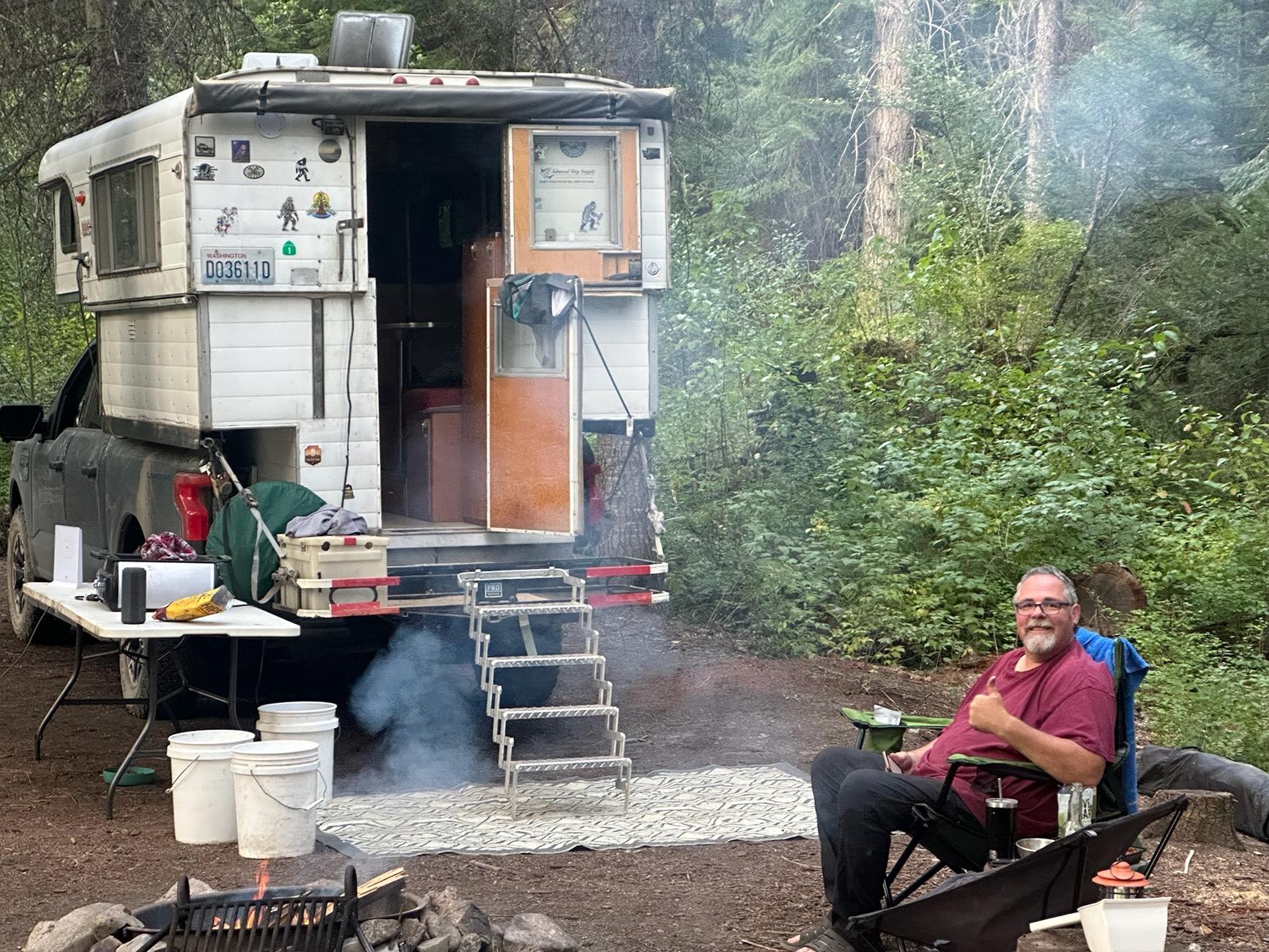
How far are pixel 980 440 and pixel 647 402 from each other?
387 centimetres

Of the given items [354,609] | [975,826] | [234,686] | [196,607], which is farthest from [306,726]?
[975,826]

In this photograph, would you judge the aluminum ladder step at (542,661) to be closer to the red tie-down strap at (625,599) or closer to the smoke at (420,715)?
the red tie-down strap at (625,599)

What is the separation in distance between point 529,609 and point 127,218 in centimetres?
275

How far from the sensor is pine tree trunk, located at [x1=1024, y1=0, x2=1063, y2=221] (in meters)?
12.8

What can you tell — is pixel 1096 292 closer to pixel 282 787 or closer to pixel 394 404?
pixel 394 404

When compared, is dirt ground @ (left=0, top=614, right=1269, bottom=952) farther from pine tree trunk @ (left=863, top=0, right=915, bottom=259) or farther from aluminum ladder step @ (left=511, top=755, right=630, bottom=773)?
pine tree trunk @ (left=863, top=0, right=915, bottom=259)

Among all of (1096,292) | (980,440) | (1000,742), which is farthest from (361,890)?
(1096,292)

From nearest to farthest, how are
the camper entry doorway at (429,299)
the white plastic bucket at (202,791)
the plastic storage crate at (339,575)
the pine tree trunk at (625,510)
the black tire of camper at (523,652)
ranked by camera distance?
the white plastic bucket at (202,791)
the plastic storage crate at (339,575)
the black tire of camper at (523,652)
the camper entry doorway at (429,299)
the pine tree trunk at (625,510)

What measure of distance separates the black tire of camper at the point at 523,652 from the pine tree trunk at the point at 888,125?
1042cm

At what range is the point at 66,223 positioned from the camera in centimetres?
849

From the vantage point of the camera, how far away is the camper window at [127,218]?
6.88 meters

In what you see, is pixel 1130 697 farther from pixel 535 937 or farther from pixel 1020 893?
pixel 535 937

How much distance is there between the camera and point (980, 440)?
10156 mm

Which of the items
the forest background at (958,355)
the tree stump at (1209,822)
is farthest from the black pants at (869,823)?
the forest background at (958,355)
